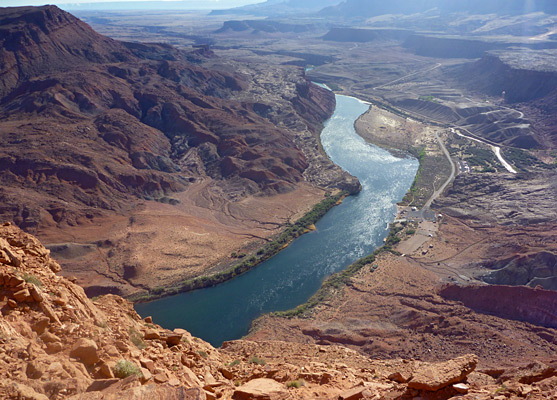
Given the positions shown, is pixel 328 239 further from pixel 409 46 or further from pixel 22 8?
pixel 409 46

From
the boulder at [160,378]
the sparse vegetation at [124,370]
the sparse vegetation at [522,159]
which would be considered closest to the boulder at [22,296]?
the sparse vegetation at [124,370]

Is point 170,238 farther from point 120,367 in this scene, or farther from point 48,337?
point 120,367

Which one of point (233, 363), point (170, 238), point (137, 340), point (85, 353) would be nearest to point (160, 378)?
point (85, 353)

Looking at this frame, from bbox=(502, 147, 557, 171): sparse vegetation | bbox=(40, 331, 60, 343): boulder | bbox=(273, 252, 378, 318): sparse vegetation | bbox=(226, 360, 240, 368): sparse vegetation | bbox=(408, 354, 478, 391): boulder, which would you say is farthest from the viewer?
bbox=(502, 147, 557, 171): sparse vegetation

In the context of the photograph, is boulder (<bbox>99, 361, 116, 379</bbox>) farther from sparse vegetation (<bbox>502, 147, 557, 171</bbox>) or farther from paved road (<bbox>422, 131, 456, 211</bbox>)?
sparse vegetation (<bbox>502, 147, 557, 171</bbox>)

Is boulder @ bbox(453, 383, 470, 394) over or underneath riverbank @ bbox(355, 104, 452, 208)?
over

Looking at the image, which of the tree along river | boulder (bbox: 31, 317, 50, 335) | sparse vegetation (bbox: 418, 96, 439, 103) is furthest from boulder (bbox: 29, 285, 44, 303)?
sparse vegetation (bbox: 418, 96, 439, 103)

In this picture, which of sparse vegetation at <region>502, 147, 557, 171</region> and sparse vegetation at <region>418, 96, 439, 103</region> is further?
sparse vegetation at <region>418, 96, 439, 103</region>
